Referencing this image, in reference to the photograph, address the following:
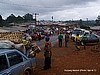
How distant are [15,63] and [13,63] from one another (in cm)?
16

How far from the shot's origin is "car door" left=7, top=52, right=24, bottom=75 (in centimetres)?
768

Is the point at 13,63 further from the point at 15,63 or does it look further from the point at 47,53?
the point at 47,53

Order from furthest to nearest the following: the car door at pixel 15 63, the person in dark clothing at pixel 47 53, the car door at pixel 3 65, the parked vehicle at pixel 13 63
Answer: the person in dark clothing at pixel 47 53 < the car door at pixel 15 63 < the parked vehicle at pixel 13 63 < the car door at pixel 3 65

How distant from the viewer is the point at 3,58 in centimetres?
751

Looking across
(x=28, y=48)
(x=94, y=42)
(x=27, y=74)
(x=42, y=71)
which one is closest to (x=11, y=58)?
(x=27, y=74)

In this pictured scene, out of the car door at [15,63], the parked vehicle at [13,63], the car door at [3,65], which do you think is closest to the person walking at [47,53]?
the parked vehicle at [13,63]

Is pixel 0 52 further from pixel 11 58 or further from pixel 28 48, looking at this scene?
pixel 28 48

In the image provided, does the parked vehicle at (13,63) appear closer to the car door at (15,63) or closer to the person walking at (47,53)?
the car door at (15,63)

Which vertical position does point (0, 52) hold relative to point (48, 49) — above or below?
above

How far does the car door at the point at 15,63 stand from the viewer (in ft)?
25.2

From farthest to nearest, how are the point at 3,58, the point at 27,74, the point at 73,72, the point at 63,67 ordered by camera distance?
the point at 63,67
the point at 73,72
the point at 27,74
the point at 3,58

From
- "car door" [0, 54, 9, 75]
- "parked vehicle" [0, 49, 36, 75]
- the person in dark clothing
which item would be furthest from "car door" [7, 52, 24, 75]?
Result: the person in dark clothing

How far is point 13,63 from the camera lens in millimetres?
7969

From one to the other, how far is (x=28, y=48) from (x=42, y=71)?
2868 millimetres
